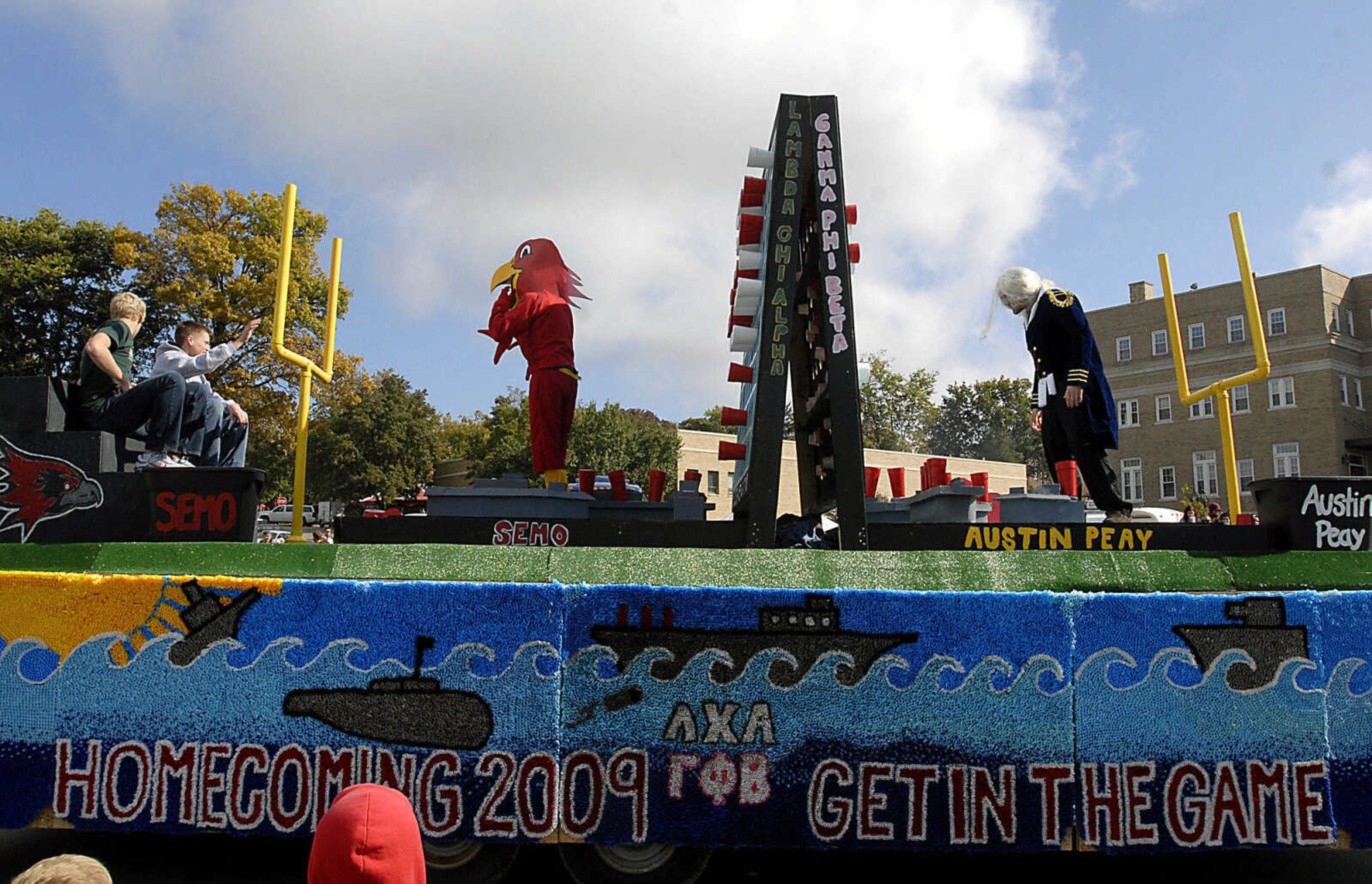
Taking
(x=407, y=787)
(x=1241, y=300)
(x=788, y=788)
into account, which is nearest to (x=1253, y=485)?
(x=788, y=788)

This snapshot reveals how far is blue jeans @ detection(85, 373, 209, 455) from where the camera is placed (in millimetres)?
5180

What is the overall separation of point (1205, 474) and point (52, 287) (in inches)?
1953

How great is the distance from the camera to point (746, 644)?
364 centimetres

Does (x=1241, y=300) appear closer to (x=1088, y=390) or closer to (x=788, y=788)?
(x=1088, y=390)

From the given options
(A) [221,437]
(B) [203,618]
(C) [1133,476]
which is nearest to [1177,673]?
(B) [203,618]

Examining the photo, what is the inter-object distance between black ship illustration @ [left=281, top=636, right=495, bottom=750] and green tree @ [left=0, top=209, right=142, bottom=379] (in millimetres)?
26320

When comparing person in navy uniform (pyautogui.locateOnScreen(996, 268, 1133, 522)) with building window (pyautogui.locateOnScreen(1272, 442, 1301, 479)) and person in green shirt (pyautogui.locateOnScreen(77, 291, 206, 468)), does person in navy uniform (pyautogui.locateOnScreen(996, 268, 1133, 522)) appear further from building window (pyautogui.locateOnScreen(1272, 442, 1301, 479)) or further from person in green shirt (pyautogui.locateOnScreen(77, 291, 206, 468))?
building window (pyautogui.locateOnScreen(1272, 442, 1301, 479))

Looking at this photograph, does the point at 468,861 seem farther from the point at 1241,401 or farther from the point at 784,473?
the point at 1241,401

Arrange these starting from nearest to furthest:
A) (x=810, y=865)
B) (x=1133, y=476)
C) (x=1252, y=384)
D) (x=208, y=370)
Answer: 1. (x=810, y=865)
2. (x=208, y=370)
3. (x=1252, y=384)
4. (x=1133, y=476)

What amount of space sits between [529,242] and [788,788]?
212 inches

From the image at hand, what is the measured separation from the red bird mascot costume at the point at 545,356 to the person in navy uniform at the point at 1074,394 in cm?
333

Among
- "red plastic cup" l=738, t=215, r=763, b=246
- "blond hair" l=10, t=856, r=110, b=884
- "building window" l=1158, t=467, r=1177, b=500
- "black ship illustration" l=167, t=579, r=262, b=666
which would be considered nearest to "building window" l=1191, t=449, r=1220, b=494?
"building window" l=1158, t=467, r=1177, b=500

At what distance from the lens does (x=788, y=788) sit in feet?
11.9

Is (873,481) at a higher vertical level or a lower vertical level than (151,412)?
lower
